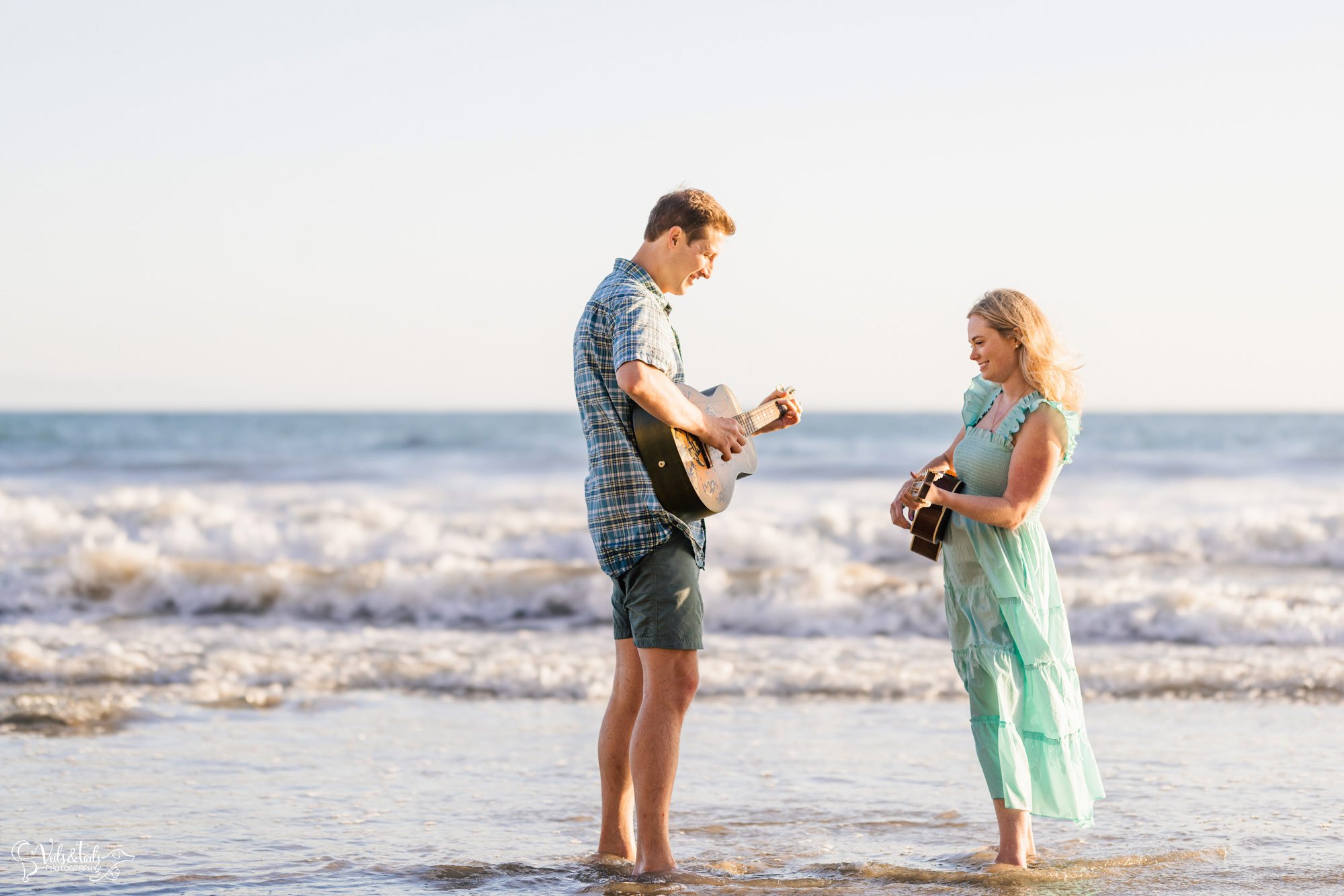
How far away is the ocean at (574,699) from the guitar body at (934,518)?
91 centimetres

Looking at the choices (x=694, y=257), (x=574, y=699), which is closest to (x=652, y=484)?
(x=694, y=257)

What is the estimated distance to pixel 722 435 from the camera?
3285mm

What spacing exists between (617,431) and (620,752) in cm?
94

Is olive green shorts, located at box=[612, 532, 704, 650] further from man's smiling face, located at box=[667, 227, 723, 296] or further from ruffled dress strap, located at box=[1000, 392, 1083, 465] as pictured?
ruffled dress strap, located at box=[1000, 392, 1083, 465]

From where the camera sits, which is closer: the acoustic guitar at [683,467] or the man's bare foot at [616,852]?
the acoustic guitar at [683,467]

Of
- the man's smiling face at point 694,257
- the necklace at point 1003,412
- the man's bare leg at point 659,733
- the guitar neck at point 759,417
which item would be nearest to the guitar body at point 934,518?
the necklace at point 1003,412

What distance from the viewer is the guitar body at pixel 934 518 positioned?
11.2 ft

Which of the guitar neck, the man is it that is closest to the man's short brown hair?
the man

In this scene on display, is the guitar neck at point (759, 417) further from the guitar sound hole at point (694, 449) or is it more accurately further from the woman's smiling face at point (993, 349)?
the woman's smiling face at point (993, 349)

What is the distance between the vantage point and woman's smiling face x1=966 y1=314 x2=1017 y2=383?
338 centimetres

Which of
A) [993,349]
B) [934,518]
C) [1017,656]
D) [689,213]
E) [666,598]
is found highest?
[689,213]

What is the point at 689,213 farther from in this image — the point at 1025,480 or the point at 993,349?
the point at 1025,480

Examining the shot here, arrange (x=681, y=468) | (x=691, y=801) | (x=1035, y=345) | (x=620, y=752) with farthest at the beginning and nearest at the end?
(x=691, y=801), (x=620, y=752), (x=1035, y=345), (x=681, y=468)

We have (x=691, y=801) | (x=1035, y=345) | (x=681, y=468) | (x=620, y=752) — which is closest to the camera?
(x=681, y=468)
